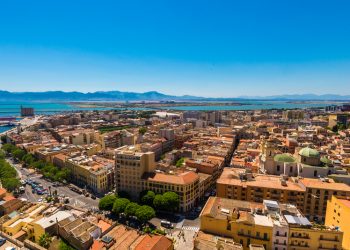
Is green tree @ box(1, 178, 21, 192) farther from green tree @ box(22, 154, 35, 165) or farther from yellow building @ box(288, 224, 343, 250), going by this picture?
yellow building @ box(288, 224, 343, 250)

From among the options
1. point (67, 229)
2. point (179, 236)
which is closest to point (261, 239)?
point (179, 236)

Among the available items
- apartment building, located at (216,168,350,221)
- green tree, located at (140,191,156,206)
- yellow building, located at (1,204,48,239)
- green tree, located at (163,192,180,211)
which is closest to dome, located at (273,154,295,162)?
apartment building, located at (216,168,350,221)

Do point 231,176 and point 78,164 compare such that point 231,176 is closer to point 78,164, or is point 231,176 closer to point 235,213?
point 235,213

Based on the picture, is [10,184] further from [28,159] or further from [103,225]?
[103,225]

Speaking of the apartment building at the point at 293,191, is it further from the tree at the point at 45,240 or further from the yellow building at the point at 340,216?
the tree at the point at 45,240

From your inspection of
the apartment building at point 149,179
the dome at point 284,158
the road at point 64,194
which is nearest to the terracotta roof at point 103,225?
the road at point 64,194

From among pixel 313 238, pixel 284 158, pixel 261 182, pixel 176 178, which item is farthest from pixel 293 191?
pixel 176 178
